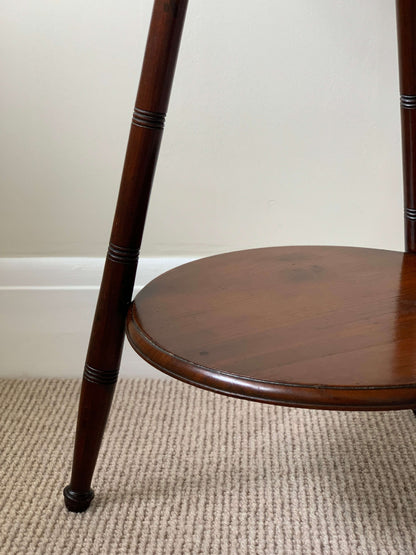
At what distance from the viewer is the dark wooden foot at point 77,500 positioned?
71 centimetres

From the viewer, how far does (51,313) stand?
96 cm

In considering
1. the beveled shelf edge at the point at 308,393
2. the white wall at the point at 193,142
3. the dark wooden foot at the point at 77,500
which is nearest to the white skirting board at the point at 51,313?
the white wall at the point at 193,142

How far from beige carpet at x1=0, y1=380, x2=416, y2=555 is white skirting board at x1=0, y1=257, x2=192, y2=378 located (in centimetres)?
4

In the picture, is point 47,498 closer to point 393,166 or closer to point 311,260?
point 311,260

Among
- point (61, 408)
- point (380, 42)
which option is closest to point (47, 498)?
point (61, 408)

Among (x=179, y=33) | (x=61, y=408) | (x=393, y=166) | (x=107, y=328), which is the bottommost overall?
(x=61, y=408)

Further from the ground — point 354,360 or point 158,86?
point 158,86

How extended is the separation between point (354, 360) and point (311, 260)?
228 millimetres

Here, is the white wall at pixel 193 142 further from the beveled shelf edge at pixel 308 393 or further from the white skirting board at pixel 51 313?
the beveled shelf edge at pixel 308 393

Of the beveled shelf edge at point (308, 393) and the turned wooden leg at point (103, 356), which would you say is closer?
the beveled shelf edge at point (308, 393)

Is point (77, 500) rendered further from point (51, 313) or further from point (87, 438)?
point (51, 313)

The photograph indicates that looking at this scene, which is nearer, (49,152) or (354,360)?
(354,360)

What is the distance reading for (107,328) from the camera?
0.65 m

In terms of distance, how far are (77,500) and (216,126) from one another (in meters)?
0.46
